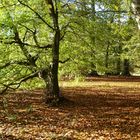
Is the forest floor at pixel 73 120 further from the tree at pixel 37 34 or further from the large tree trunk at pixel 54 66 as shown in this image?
the tree at pixel 37 34

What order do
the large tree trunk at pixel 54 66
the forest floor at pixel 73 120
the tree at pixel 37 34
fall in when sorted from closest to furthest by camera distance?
the forest floor at pixel 73 120 → the tree at pixel 37 34 → the large tree trunk at pixel 54 66

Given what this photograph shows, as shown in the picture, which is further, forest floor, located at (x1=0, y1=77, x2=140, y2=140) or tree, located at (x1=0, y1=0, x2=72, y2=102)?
tree, located at (x1=0, y1=0, x2=72, y2=102)

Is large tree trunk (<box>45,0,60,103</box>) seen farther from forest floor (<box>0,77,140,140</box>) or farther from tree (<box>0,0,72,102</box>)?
forest floor (<box>0,77,140,140</box>)

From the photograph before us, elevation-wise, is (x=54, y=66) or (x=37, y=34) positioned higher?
(x=37, y=34)

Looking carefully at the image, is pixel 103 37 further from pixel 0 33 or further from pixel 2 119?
pixel 2 119

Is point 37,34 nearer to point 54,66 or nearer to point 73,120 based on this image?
point 54,66

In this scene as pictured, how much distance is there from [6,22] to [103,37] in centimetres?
445

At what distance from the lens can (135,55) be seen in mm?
37375

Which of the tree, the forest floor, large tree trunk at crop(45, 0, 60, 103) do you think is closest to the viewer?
the forest floor

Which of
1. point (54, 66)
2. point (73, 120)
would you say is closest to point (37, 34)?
point (54, 66)

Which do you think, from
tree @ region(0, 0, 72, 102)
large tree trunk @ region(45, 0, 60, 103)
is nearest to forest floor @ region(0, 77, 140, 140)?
large tree trunk @ region(45, 0, 60, 103)

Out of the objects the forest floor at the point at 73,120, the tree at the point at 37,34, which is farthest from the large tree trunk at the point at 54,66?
the forest floor at the point at 73,120

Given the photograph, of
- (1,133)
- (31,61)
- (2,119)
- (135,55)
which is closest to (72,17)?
(31,61)

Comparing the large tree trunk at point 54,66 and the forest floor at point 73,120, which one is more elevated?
the large tree trunk at point 54,66
